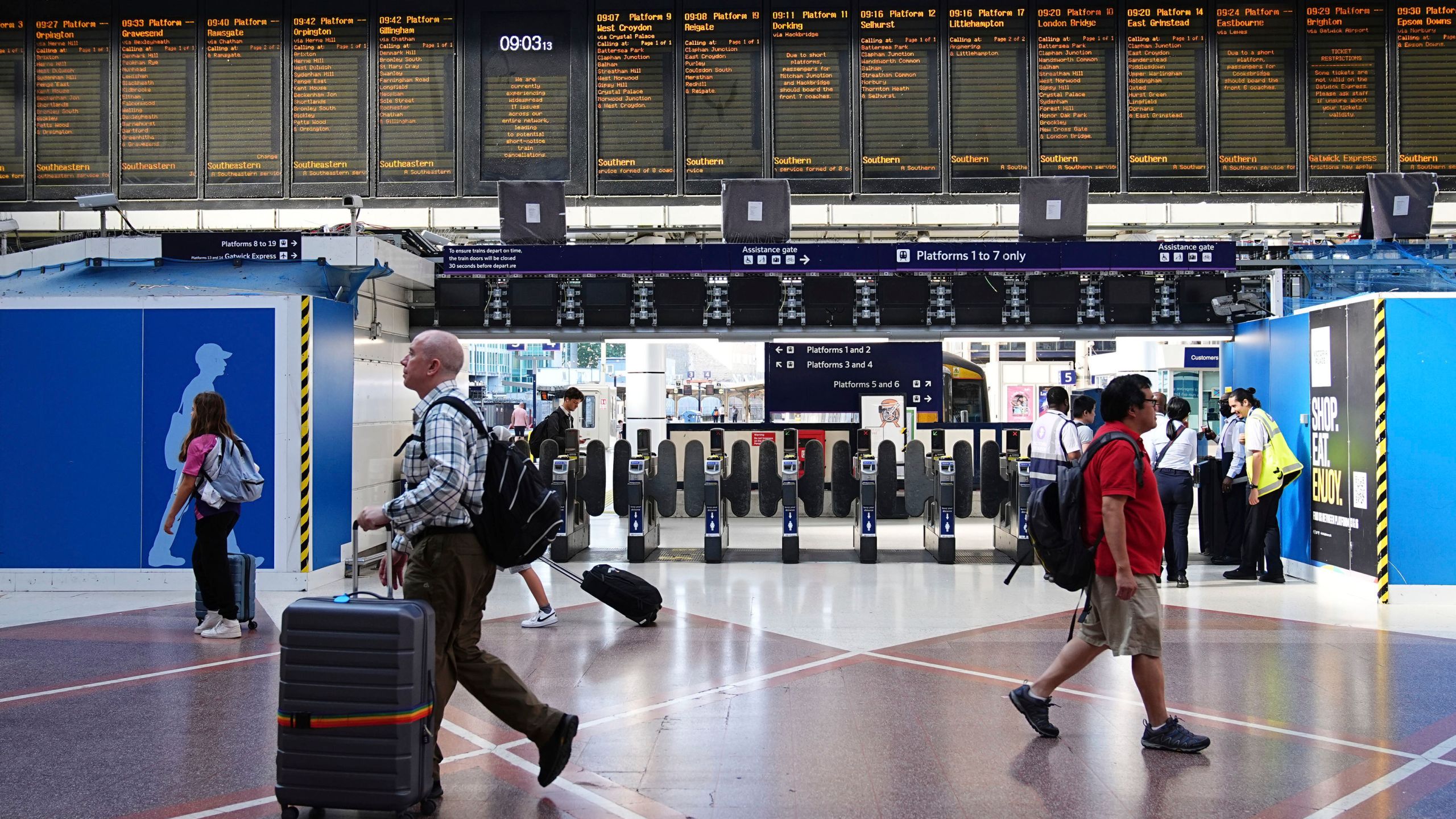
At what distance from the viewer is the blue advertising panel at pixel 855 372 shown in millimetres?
14523

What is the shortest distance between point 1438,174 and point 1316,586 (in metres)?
4.55

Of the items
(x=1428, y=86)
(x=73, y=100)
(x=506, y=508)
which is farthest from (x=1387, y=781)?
(x=73, y=100)

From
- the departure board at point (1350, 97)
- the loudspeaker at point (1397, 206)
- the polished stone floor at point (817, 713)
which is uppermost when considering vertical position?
the departure board at point (1350, 97)

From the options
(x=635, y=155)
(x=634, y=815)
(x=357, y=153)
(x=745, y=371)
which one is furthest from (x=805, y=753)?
(x=745, y=371)

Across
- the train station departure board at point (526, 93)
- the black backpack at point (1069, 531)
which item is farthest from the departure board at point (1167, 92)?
the black backpack at point (1069, 531)

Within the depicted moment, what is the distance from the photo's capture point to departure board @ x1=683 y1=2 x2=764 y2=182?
1051 centimetres

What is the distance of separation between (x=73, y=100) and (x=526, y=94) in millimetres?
4502

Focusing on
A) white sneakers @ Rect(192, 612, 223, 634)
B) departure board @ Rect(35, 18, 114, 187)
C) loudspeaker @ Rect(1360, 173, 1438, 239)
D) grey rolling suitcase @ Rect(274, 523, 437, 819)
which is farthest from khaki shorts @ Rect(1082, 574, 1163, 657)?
departure board @ Rect(35, 18, 114, 187)

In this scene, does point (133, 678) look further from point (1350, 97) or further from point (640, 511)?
point (1350, 97)

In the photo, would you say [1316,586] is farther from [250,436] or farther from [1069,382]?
[1069,382]

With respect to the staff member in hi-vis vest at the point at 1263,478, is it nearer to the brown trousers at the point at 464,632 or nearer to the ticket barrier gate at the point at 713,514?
the ticket barrier gate at the point at 713,514

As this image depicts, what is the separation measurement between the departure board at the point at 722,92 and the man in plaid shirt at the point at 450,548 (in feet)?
22.8

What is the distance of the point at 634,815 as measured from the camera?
12.2 ft

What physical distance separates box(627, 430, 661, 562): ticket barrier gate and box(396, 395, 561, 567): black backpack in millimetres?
6136
